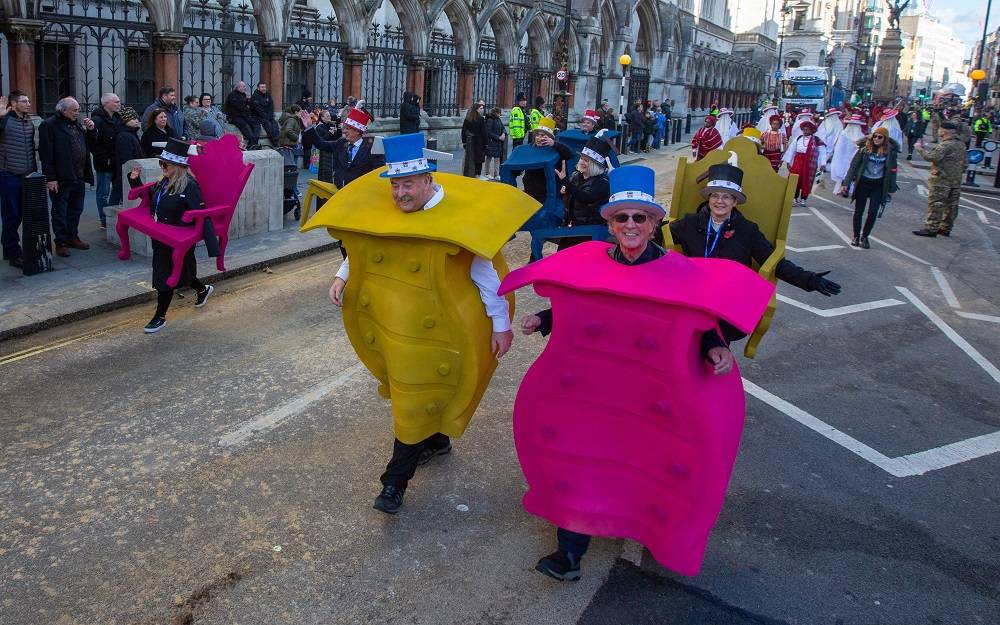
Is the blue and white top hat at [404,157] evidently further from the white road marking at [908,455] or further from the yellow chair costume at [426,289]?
the white road marking at [908,455]

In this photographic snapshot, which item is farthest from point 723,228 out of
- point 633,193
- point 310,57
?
point 310,57

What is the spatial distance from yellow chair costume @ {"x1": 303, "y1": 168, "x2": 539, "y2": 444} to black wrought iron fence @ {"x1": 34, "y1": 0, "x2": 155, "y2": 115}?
14.1m

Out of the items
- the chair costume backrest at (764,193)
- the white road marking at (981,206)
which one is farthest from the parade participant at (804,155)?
the chair costume backrest at (764,193)

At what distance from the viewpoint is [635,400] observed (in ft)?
12.0

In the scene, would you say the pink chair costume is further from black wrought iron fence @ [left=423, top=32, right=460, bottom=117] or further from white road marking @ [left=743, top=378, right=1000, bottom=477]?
black wrought iron fence @ [left=423, top=32, right=460, bottom=117]

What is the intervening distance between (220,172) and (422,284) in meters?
5.27

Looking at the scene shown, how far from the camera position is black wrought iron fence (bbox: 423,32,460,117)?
25031 mm

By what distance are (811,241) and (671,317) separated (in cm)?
1059

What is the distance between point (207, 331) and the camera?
7.56m

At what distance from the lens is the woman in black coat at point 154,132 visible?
36.1 feet

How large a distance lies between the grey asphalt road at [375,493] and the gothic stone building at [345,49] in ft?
33.5

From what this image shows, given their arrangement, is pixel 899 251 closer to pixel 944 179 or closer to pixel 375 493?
pixel 944 179

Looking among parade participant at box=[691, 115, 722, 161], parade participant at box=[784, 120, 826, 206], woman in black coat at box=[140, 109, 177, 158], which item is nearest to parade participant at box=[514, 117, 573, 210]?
woman in black coat at box=[140, 109, 177, 158]

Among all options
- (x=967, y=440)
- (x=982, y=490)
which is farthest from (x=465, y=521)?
(x=967, y=440)
